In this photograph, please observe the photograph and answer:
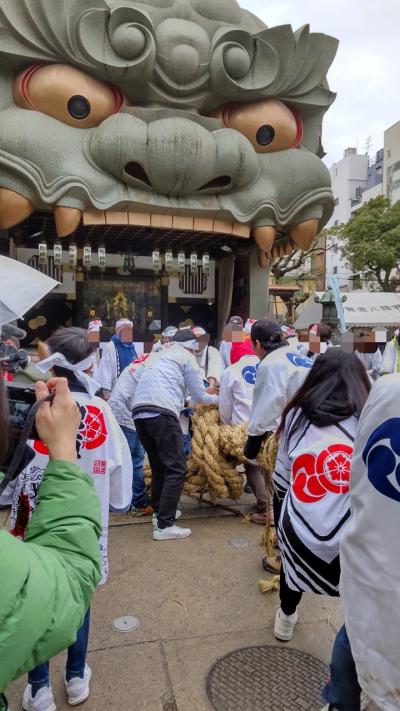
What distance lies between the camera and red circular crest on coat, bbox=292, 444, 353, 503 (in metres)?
2.25

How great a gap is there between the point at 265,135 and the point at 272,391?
1050cm

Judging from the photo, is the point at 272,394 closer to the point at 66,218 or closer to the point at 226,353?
the point at 226,353

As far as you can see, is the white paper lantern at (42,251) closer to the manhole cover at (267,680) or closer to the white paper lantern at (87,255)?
the white paper lantern at (87,255)

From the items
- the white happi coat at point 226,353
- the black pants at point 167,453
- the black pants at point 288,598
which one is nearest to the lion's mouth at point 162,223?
the white happi coat at point 226,353

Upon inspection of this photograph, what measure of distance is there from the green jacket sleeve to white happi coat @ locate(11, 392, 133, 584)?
1222 mm

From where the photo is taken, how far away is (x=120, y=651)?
267 centimetres

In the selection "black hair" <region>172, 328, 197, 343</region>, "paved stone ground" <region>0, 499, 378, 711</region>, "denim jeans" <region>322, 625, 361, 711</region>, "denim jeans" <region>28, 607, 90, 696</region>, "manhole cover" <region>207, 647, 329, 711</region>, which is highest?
"black hair" <region>172, 328, 197, 343</region>

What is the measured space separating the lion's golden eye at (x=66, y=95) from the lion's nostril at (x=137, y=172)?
4.05 feet

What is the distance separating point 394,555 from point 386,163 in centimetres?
4515

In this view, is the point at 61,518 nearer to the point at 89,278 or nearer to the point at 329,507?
the point at 329,507

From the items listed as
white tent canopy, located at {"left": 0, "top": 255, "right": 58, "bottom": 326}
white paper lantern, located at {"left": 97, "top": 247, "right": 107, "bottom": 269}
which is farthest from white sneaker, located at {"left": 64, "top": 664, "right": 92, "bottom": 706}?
white paper lantern, located at {"left": 97, "top": 247, "right": 107, "bottom": 269}

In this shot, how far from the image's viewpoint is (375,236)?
23531 millimetres

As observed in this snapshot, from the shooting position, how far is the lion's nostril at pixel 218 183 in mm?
11856

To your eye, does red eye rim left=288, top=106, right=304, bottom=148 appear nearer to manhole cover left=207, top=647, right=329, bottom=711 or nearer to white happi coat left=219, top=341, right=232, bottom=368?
white happi coat left=219, top=341, right=232, bottom=368
